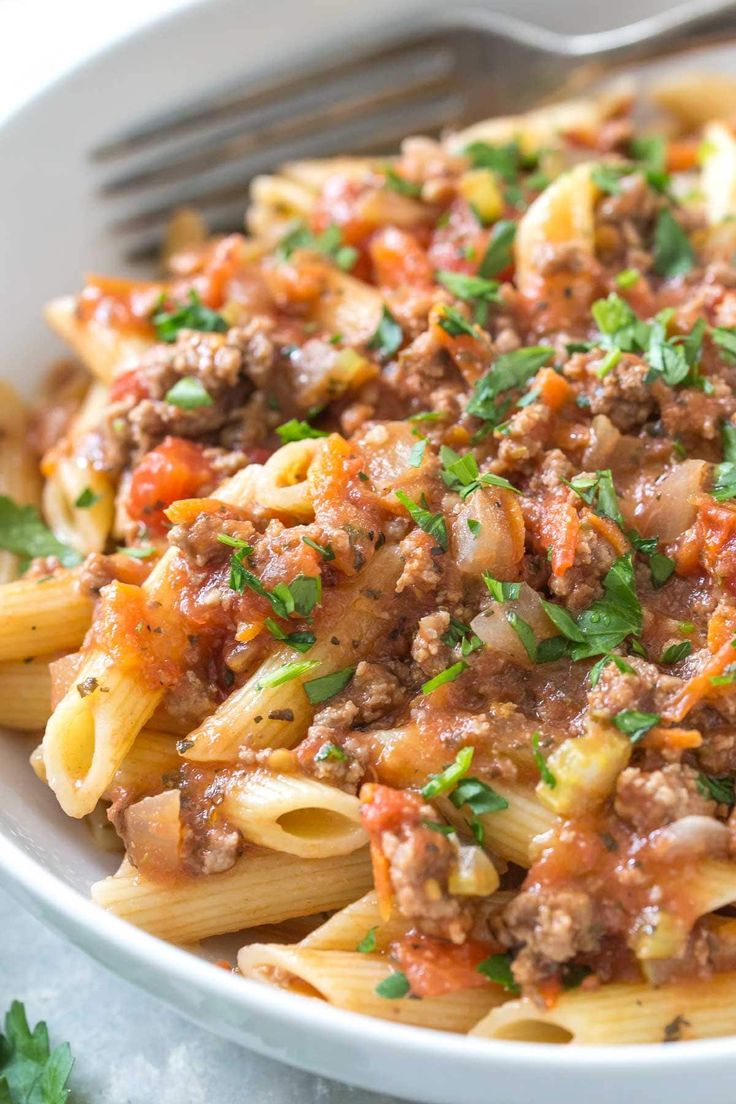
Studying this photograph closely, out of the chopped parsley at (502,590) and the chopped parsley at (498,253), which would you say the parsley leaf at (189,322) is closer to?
the chopped parsley at (498,253)

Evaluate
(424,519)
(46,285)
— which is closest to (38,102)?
(46,285)

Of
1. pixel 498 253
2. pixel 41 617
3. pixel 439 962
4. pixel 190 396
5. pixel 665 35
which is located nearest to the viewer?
pixel 439 962

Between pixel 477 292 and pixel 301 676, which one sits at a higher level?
pixel 477 292

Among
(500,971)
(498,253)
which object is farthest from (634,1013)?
(498,253)

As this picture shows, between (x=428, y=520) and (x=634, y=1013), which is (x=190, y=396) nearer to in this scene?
(x=428, y=520)

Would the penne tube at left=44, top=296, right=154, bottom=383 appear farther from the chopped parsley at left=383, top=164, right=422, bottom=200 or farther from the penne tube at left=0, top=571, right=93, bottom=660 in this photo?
the chopped parsley at left=383, top=164, right=422, bottom=200

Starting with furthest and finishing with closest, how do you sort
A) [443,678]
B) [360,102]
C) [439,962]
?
[360,102] → [443,678] → [439,962]

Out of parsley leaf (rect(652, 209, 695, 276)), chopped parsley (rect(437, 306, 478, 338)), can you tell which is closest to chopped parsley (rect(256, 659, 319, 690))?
chopped parsley (rect(437, 306, 478, 338))

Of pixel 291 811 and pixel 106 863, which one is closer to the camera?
pixel 291 811
